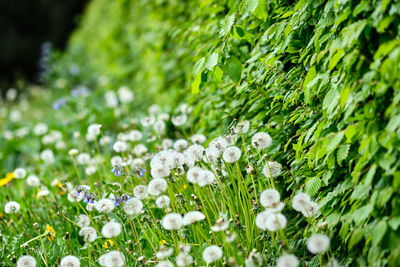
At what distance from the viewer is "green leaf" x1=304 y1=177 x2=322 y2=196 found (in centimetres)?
168

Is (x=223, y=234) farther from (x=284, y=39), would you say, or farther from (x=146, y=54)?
(x=146, y=54)

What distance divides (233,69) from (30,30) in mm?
15086

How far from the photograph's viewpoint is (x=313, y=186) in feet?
5.52

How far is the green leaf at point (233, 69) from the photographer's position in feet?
6.03

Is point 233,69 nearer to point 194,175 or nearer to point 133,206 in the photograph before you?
point 194,175

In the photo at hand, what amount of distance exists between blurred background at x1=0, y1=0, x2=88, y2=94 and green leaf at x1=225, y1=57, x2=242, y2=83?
45.3 feet

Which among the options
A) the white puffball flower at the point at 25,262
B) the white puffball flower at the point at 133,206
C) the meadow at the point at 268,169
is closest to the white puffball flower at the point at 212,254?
the meadow at the point at 268,169

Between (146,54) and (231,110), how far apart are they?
2643mm

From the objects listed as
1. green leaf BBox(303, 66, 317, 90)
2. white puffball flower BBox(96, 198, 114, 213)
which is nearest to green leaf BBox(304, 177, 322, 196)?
green leaf BBox(303, 66, 317, 90)

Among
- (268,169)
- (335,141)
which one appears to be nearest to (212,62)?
(268,169)

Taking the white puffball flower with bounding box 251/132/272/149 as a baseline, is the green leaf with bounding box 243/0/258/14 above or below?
above

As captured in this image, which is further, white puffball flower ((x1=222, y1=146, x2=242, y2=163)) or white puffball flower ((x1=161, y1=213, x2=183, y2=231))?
white puffball flower ((x1=222, y1=146, x2=242, y2=163))

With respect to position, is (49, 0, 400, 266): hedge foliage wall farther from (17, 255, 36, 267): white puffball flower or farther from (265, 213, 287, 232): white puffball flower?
(17, 255, 36, 267): white puffball flower

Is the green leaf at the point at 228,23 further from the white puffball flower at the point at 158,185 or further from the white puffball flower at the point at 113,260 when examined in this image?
the white puffball flower at the point at 113,260
